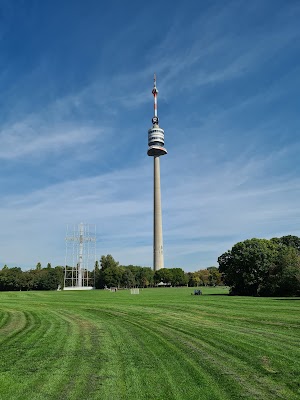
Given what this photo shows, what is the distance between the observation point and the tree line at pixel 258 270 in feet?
183

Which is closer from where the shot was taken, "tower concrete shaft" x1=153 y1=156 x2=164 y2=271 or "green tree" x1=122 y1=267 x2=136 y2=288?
"green tree" x1=122 y1=267 x2=136 y2=288

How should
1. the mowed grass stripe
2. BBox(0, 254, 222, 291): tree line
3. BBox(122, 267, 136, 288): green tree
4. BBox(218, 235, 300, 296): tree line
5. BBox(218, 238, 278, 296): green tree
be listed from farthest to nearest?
BBox(122, 267, 136, 288): green tree < BBox(0, 254, 222, 291): tree line < BBox(218, 238, 278, 296): green tree < BBox(218, 235, 300, 296): tree line < the mowed grass stripe

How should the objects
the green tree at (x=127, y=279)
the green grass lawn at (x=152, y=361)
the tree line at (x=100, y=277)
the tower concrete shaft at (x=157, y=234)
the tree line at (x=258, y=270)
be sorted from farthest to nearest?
1. the tower concrete shaft at (x=157, y=234)
2. the green tree at (x=127, y=279)
3. the tree line at (x=100, y=277)
4. the tree line at (x=258, y=270)
5. the green grass lawn at (x=152, y=361)

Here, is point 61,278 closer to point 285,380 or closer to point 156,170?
point 156,170

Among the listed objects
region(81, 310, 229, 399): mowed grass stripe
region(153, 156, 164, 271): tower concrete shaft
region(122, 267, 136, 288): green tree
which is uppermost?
region(153, 156, 164, 271): tower concrete shaft

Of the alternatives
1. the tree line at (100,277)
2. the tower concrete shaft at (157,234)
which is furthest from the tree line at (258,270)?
the tower concrete shaft at (157,234)

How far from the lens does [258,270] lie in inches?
2419

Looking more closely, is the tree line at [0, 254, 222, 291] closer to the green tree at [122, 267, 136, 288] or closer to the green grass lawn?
the green tree at [122, 267, 136, 288]

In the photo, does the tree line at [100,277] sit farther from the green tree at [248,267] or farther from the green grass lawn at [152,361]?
the green grass lawn at [152,361]

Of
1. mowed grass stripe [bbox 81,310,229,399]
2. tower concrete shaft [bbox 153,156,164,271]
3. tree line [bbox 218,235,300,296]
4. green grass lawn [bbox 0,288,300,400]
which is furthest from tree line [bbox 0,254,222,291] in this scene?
mowed grass stripe [bbox 81,310,229,399]

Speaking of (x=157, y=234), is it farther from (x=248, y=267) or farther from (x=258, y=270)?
(x=258, y=270)

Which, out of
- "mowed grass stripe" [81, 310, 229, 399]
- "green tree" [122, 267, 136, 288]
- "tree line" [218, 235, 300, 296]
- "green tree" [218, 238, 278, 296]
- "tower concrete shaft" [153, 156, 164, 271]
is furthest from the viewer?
"tower concrete shaft" [153, 156, 164, 271]

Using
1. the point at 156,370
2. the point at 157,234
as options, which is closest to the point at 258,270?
the point at 156,370

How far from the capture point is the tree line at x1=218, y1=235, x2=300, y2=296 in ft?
183
